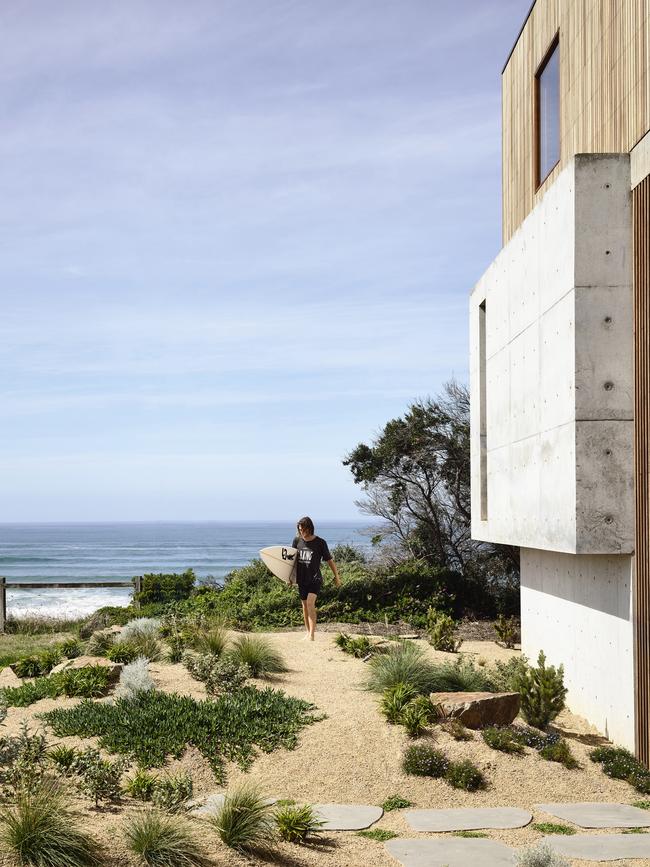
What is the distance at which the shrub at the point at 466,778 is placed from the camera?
20.6ft

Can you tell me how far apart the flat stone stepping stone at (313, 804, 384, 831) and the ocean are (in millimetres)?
27883

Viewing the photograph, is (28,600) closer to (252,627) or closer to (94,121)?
(252,627)

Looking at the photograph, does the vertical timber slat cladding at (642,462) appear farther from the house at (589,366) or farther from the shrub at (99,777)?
the shrub at (99,777)

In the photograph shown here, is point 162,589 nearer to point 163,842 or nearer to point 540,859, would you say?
point 163,842

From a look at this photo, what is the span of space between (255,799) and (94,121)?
29.0 ft

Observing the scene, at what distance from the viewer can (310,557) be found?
12.0m

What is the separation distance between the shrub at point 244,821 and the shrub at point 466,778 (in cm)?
178

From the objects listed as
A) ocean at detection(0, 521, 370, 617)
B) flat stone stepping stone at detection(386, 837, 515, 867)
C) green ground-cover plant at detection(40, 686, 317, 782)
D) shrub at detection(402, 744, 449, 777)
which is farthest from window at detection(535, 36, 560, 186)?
ocean at detection(0, 521, 370, 617)

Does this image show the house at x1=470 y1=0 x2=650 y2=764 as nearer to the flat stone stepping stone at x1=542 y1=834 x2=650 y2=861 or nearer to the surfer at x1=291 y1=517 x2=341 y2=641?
the flat stone stepping stone at x1=542 y1=834 x2=650 y2=861

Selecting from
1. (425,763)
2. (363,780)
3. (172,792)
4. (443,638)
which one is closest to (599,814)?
(425,763)

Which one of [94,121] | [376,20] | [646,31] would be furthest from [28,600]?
[646,31]

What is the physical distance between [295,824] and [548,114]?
27.7ft

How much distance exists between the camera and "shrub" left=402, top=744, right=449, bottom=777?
6473 millimetres

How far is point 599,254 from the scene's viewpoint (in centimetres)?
724
